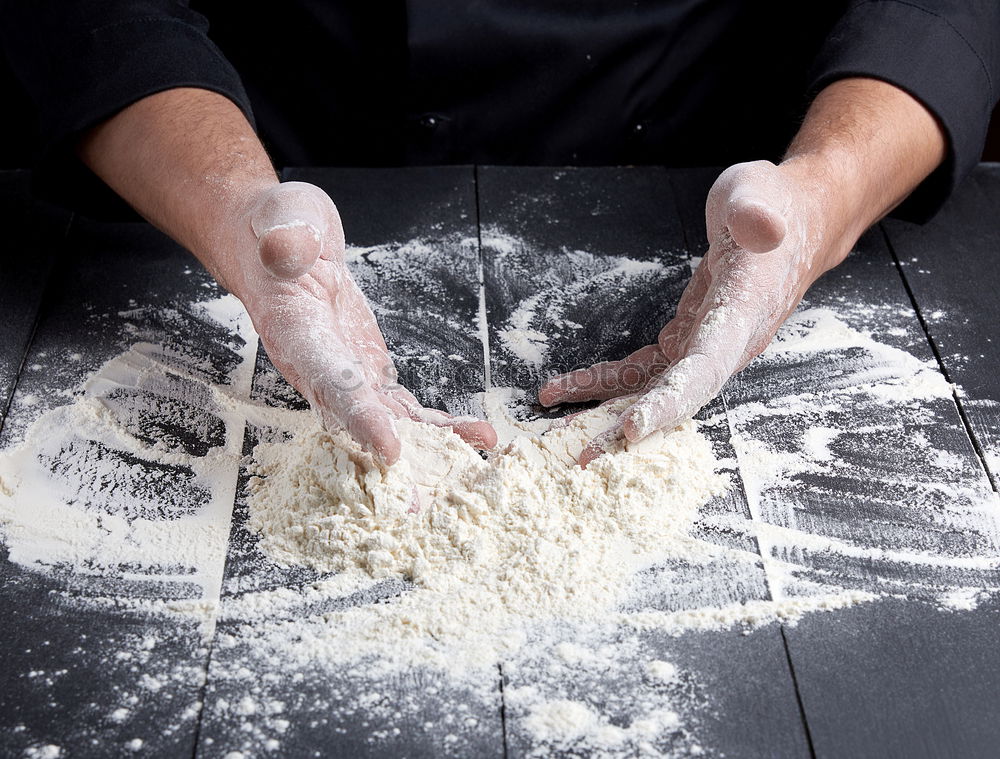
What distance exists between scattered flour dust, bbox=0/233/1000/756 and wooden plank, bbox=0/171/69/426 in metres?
0.10

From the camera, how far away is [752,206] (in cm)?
100

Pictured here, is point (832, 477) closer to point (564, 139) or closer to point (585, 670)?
point (585, 670)

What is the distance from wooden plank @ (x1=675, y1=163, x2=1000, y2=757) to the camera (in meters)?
0.79

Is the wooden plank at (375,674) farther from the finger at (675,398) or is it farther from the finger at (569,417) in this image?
the finger at (675,398)

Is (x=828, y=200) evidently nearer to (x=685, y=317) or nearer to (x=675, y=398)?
(x=685, y=317)

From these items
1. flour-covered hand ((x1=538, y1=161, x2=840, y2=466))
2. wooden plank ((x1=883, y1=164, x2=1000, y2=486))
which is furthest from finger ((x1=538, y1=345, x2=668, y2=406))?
wooden plank ((x1=883, y1=164, x2=1000, y2=486))

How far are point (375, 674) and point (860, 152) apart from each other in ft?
2.76

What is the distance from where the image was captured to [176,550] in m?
0.92

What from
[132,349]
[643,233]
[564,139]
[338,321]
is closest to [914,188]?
[643,233]

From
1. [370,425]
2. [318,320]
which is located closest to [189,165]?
[318,320]

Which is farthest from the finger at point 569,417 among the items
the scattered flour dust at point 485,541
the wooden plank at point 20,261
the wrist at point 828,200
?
the wooden plank at point 20,261

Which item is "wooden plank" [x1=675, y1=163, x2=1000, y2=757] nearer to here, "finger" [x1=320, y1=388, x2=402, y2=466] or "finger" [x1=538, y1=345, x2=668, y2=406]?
"finger" [x1=538, y1=345, x2=668, y2=406]

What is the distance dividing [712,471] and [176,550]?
505mm

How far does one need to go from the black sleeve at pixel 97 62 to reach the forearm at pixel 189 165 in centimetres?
2
